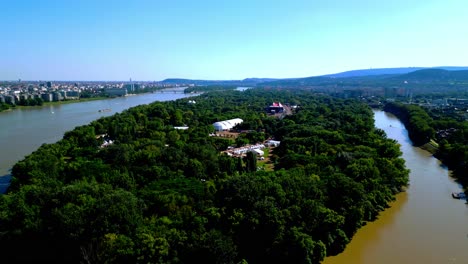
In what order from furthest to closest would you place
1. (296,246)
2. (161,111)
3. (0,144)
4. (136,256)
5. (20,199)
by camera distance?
(161,111) < (0,144) < (20,199) < (296,246) < (136,256)

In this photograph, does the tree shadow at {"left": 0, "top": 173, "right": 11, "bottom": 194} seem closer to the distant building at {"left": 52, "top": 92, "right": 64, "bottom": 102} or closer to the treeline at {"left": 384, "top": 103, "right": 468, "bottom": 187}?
the treeline at {"left": 384, "top": 103, "right": 468, "bottom": 187}

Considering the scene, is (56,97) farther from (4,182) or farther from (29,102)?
(4,182)

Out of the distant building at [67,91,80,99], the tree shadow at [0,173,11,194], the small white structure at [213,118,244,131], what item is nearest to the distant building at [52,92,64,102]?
Result: the distant building at [67,91,80,99]

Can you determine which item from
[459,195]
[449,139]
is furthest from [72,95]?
[459,195]

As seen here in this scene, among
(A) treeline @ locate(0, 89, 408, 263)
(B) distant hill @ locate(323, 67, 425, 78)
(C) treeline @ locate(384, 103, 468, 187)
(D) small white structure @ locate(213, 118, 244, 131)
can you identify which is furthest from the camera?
(B) distant hill @ locate(323, 67, 425, 78)

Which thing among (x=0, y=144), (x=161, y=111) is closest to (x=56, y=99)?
(x=161, y=111)

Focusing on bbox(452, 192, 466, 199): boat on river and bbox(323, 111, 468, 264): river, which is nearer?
bbox(323, 111, 468, 264): river

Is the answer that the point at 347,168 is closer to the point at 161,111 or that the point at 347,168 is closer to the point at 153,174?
the point at 153,174
